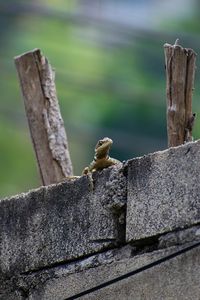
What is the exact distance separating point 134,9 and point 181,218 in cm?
2186

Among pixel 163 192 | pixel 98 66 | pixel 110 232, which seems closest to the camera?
pixel 163 192

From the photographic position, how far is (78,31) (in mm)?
23656

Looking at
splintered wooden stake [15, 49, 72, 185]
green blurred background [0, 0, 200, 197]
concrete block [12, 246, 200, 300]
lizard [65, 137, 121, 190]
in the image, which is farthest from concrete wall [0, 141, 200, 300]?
green blurred background [0, 0, 200, 197]

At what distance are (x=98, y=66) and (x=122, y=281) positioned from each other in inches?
953

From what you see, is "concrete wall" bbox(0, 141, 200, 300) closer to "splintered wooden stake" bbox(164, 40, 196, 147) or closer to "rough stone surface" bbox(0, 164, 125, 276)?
"rough stone surface" bbox(0, 164, 125, 276)

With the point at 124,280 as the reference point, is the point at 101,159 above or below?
above

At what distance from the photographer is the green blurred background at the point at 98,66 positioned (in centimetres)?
2088

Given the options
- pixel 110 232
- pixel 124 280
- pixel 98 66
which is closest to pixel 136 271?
pixel 124 280

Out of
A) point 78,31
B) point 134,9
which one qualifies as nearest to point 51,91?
point 78,31

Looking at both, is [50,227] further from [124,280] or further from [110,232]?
[124,280]

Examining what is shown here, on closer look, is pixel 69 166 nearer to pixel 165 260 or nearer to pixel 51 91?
pixel 51 91

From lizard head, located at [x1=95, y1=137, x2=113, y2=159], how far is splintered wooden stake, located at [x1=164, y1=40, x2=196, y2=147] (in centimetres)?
27

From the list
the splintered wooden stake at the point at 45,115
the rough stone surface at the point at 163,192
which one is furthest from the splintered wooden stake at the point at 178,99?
the splintered wooden stake at the point at 45,115

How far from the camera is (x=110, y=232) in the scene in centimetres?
449
